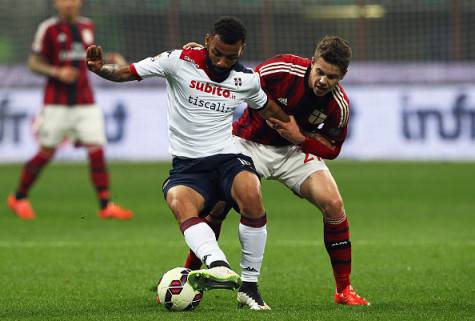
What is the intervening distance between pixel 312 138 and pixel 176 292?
148cm

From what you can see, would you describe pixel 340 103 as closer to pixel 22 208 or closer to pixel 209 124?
pixel 209 124

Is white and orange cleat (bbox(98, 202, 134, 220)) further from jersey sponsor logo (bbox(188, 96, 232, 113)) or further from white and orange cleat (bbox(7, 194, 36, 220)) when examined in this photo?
jersey sponsor logo (bbox(188, 96, 232, 113))

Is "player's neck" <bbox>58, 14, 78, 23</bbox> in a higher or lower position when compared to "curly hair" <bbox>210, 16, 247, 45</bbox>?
lower

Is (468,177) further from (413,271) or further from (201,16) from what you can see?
(413,271)

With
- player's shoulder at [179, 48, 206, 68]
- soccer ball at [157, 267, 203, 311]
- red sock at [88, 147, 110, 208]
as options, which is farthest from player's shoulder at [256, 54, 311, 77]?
red sock at [88, 147, 110, 208]

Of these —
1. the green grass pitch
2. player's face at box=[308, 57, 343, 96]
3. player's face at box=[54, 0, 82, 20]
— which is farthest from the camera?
player's face at box=[54, 0, 82, 20]

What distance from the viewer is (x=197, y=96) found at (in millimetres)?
6625

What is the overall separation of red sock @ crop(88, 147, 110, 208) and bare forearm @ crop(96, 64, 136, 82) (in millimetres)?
5339

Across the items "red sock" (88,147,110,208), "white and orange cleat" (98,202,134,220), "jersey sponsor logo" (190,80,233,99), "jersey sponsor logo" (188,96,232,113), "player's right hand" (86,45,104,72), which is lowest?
"white and orange cleat" (98,202,134,220)

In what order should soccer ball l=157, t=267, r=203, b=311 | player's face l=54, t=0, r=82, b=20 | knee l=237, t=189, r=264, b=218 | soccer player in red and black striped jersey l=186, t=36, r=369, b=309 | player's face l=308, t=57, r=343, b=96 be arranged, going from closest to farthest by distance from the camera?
soccer ball l=157, t=267, r=203, b=311, knee l=237, t=189, r=264, b=218, player's face l=308, t=57, r=343, b=96, soccer player in red and black striped jersey l=186, t=36, r=369, b=309, player's face l=54, t=0, r=82, b=20

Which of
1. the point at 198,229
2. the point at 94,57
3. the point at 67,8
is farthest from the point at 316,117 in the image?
the point at 67,8

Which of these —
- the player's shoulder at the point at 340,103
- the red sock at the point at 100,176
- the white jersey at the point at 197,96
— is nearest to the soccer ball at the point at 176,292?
the white jersey at the point at 197,96

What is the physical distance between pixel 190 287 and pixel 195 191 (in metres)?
0.60

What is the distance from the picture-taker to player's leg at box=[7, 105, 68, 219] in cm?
1203
